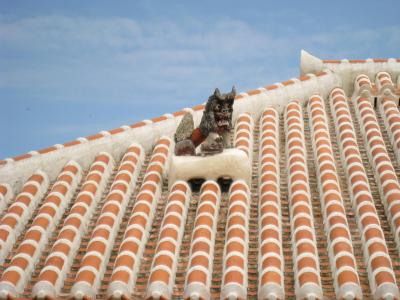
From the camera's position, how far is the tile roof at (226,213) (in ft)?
31.3

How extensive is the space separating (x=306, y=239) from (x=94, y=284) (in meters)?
2.97

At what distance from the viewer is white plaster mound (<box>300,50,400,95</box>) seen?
17.5 meters

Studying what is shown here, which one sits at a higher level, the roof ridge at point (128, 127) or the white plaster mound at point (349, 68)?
the white plaster mound at point (349, 68)

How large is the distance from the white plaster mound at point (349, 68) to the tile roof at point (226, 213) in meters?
1.40

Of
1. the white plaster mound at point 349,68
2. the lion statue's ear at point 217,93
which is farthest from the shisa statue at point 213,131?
the white plaster mound at point 349,68

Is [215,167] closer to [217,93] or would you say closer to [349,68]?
[217,93]

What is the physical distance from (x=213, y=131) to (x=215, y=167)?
625 mm

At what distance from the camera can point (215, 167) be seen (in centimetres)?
1226

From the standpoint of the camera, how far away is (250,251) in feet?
34.2

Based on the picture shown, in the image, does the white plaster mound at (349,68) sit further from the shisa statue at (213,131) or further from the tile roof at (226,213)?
the shisa statue at (213,131)

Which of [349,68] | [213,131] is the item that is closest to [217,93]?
[213,131]

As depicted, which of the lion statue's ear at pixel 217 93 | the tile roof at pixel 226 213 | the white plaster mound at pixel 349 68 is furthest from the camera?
the white plaster mound at pixel 349 68

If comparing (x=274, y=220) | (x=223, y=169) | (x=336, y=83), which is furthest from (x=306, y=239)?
(x=336, y=83)

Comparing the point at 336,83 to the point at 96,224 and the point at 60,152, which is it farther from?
the point at 96,224
